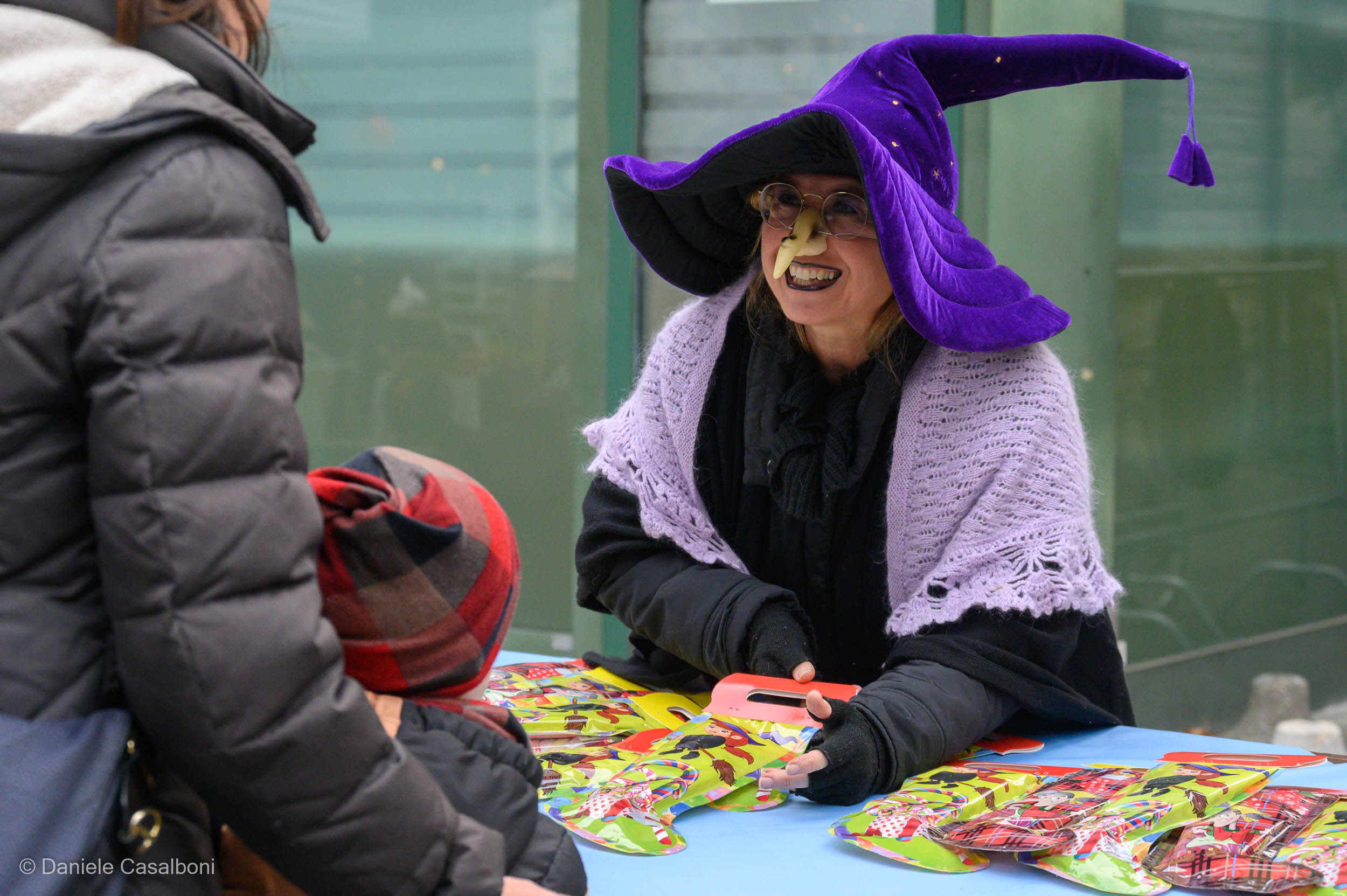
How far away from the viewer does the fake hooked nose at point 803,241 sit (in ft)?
6.50

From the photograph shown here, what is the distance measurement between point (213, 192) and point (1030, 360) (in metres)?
1.35

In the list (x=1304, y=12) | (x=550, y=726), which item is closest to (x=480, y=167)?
(x=1304, y=12)

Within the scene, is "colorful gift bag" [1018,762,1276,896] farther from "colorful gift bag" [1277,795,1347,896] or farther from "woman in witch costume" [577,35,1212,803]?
"woman in witch costume" [577,35,1212,803]

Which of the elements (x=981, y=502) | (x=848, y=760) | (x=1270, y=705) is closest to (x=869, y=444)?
(x=981, y=502)

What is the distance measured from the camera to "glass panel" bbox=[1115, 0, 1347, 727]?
371 centimetres

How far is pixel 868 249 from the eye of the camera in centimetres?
200

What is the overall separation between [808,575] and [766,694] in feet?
0.98

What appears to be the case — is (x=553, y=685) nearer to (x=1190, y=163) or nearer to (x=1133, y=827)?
(x=1133, y=827)

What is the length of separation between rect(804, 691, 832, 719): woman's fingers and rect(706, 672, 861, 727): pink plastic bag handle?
0.17 meters

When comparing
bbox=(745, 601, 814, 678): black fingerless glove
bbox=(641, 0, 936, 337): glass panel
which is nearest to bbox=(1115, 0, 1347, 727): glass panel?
bbox=(641, 0, 936, 337): glass panel

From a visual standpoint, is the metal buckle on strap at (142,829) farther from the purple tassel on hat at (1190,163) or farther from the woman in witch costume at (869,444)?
the purple tassel on hat at (1190,163)

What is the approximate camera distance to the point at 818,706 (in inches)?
62.6

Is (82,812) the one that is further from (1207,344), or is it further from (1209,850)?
(1207,344)

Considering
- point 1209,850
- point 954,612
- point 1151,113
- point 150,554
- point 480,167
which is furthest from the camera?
point 480,167
